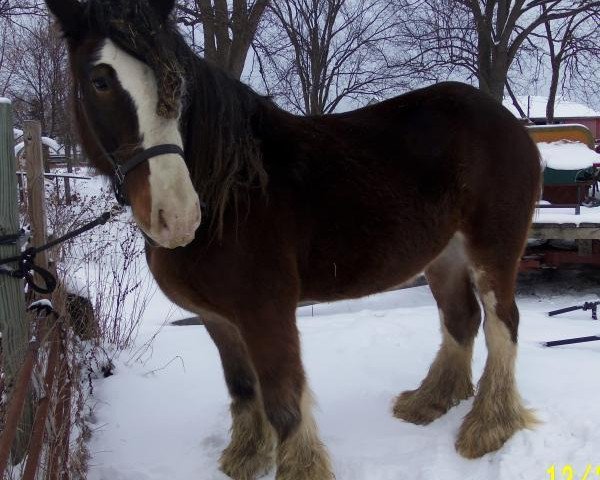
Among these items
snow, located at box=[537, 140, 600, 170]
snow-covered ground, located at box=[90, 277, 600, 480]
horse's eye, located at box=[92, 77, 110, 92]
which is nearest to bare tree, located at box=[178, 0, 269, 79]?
snow, located at box=[537, 140, 600, 170]

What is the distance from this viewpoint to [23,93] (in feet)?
52.1

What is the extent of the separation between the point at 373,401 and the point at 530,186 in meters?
1.61

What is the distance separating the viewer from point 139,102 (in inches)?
68.1

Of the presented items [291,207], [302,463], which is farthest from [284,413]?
[291,207]

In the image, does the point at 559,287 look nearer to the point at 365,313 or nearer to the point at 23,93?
the point at 365,313

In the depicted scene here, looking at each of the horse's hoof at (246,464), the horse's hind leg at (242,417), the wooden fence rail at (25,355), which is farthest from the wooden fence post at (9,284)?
the horse's hoof at (246,464)

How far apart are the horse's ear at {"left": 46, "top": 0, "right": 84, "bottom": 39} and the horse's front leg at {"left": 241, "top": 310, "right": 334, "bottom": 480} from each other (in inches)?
50.9

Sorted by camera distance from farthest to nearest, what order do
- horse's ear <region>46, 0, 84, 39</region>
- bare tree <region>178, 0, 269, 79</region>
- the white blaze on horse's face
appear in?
bare tree <region>178, 0, 269, 79</region>
horse's ear <region>46, 0, 84, 39</region>
the white blaze on horse's face

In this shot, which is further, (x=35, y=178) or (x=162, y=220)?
(x=35, y=178)

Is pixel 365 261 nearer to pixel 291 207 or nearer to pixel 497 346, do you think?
pixel 291 207

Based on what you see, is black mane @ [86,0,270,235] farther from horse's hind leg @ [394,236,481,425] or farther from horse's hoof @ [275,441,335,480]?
horse's hind leg @ [394,236,481,425]

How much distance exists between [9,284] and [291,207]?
4.11 feet

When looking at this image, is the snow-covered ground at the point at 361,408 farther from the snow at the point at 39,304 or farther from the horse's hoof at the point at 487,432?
the snow at the point at 39,304

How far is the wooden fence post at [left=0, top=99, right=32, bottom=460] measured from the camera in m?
2.21
